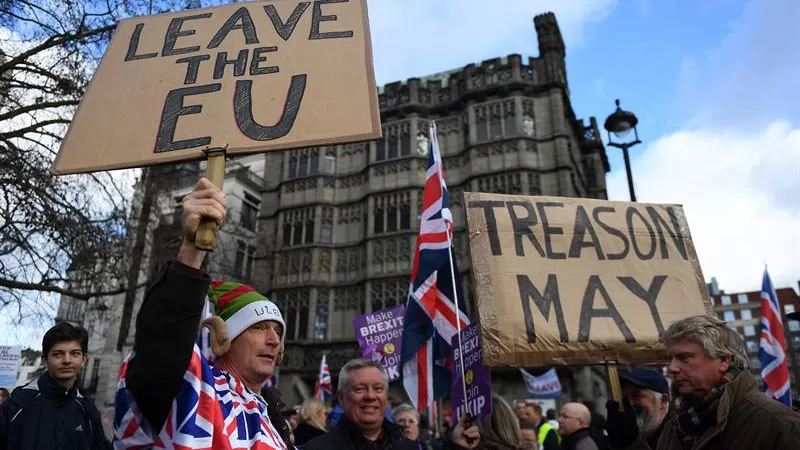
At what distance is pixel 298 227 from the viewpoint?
2797cm

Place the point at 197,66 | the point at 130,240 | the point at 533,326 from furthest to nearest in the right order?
the point at 130,240, the point at 533,326, the point at 197,66

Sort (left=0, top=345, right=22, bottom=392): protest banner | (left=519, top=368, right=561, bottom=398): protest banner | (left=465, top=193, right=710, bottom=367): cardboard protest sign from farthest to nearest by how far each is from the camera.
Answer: (left=519, top=368, right=561, bottom=398): protest banner, (left=0, top=345, right=22, bottom=392): protest banner, (left=465, top=193, right=710, bottom=367): cardboard protest sign

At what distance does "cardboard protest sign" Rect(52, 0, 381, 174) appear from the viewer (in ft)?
7.22

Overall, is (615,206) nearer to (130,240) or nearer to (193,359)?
(193,359)

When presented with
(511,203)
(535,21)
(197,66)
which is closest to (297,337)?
(535,21)

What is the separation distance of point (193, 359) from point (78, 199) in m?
8.36

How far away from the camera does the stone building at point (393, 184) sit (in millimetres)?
24875

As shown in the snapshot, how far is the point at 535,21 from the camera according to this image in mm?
29156

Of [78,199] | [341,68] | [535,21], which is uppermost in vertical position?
[535,21]

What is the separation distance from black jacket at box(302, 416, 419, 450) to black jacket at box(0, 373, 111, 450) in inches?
55.7

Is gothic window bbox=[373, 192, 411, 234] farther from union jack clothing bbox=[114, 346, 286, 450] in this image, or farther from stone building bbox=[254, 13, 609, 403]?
union jack clothing bbox=[114, 346, 286, 450]

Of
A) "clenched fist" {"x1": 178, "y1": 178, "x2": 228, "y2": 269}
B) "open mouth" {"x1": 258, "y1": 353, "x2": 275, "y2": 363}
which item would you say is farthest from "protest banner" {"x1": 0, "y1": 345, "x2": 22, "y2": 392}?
"clenched fist" {"x1": 178, "y1": 178, "x2": 228, "y2": 269}

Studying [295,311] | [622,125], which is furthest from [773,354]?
[295,311]

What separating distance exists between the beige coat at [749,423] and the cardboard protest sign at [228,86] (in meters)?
1.94
